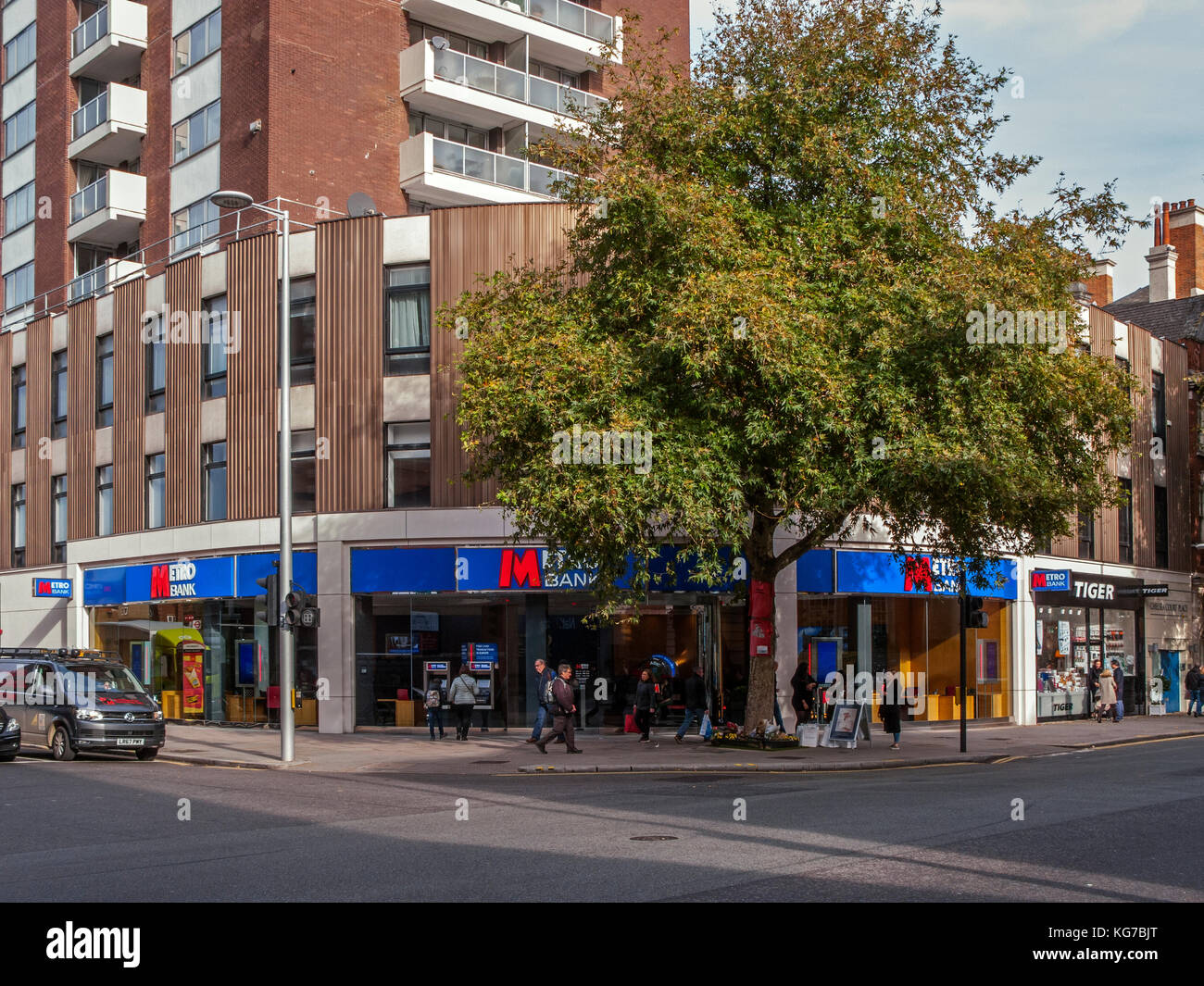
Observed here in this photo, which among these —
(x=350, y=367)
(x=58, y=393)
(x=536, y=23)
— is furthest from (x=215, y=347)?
(x=536, y=23)

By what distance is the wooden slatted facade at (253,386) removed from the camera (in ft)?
95.2

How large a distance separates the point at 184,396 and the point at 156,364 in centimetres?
211

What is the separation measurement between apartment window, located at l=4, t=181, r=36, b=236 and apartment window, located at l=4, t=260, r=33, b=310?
4.87ft

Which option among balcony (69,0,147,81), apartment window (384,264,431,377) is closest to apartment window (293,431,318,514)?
apartment window (384,264,431,377)

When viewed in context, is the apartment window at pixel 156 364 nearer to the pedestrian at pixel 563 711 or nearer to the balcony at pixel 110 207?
the balcony at pixel 110 207

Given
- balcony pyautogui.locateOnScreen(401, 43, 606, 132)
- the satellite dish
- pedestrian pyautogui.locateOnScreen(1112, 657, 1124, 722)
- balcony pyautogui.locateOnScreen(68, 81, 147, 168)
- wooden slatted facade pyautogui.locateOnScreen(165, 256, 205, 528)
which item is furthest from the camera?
balcony pyautogui.locateOnScreen(68, 81, 147, 168)

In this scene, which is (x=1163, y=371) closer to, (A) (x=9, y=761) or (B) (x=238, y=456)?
(B) (x=238, y=456)

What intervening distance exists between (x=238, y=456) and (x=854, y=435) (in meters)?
16.1

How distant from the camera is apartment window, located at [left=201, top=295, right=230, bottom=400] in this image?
30.3 meters

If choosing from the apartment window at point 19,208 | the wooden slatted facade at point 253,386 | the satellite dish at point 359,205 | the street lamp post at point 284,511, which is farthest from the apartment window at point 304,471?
the apartment window at point 19,208

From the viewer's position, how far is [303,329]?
28719mm

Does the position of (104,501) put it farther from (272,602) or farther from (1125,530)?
(1125,530)

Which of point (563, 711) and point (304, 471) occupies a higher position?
point (304, 471)

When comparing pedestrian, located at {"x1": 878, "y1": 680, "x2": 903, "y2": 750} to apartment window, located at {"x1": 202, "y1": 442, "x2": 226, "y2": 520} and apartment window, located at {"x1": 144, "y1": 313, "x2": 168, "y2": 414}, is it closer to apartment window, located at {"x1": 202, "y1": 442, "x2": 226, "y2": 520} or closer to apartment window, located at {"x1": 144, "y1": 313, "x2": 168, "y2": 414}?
apartment window, located at {"x1": 202, "y1": 442, "x2": 226, "y2": 520}
